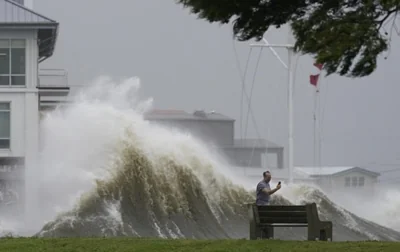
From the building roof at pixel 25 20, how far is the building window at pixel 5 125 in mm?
4030

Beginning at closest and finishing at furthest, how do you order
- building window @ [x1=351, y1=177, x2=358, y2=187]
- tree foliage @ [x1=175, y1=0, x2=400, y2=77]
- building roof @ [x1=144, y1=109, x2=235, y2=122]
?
1. tree foliage @ [x1=175, y1=0, x2=400, y2=77]
2. building roof @ [x1=144, y1=109, x2=235, y2=122]
3. building window @ [x1=351, y1=177, x2=358, y2=187]

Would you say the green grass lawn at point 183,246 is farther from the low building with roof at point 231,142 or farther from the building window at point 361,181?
the building window at point 361,181

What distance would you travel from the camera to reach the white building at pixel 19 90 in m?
50.1

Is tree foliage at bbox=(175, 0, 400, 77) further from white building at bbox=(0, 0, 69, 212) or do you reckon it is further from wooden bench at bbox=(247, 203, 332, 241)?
white building at bbox=(0, 0, 69, 212)

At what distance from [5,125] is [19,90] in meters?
1.92

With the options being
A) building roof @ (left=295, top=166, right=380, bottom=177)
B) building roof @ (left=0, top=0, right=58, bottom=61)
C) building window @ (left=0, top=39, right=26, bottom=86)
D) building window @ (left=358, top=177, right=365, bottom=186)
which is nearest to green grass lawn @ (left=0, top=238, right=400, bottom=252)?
building window @ (left=0, top=39, right=26, bottom=86)

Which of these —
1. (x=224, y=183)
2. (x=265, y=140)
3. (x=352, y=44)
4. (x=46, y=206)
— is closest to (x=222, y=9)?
(x=352, y=44)

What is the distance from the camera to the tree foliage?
12.7 metres

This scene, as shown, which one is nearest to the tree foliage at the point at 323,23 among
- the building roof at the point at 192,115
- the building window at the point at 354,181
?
the building roof at the point at 192,115

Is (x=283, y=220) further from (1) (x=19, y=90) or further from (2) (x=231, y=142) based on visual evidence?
(2) (x=231, y=142)

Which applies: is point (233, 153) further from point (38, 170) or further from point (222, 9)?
point (222, 9)

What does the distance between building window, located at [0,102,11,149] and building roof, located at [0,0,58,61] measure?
4.03 metres

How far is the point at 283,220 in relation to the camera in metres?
17.1

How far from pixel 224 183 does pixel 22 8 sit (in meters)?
22.6
